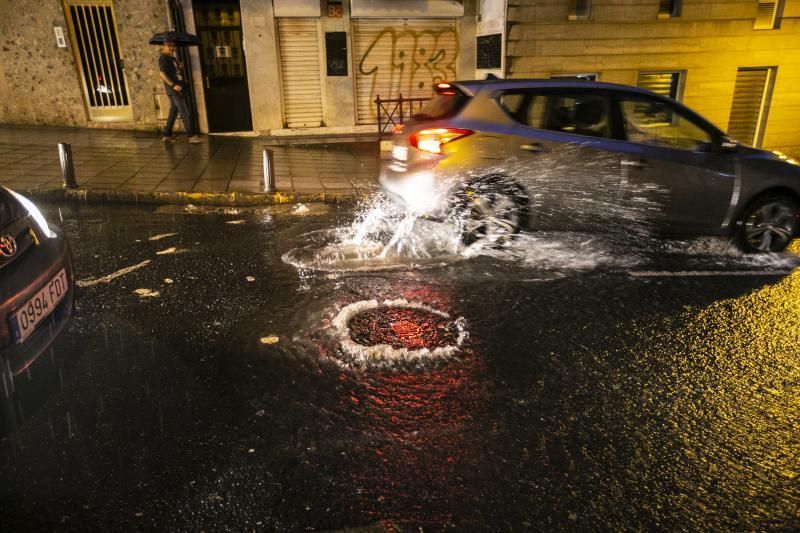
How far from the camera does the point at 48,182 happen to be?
27.7 feet

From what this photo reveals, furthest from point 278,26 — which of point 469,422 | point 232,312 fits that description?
point 469,422

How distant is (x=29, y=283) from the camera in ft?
9.83

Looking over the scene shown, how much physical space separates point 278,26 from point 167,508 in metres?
13.6

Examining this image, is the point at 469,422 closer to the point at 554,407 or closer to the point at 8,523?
the point at 554,407

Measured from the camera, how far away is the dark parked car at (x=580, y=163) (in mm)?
5586

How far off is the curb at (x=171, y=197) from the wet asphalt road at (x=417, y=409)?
10.2 ft

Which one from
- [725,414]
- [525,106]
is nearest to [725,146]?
[525,106]

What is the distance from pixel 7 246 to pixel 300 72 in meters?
12.3

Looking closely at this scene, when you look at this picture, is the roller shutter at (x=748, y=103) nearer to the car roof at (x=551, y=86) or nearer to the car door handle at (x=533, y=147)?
the car roof at (x=551, y=86)

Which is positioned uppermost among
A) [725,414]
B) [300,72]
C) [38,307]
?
[300,72]

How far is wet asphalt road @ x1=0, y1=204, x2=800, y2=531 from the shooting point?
2506 mm

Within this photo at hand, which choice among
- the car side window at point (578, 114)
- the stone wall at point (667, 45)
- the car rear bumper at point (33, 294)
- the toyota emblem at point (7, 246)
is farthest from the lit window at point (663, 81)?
the toyota emblem at point (7, 246)

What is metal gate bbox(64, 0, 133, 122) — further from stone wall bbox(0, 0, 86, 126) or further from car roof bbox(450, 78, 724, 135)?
car roof bbox(450, 78, 724, 135)

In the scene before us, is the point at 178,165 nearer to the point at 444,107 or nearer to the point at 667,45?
the point at 444,107
